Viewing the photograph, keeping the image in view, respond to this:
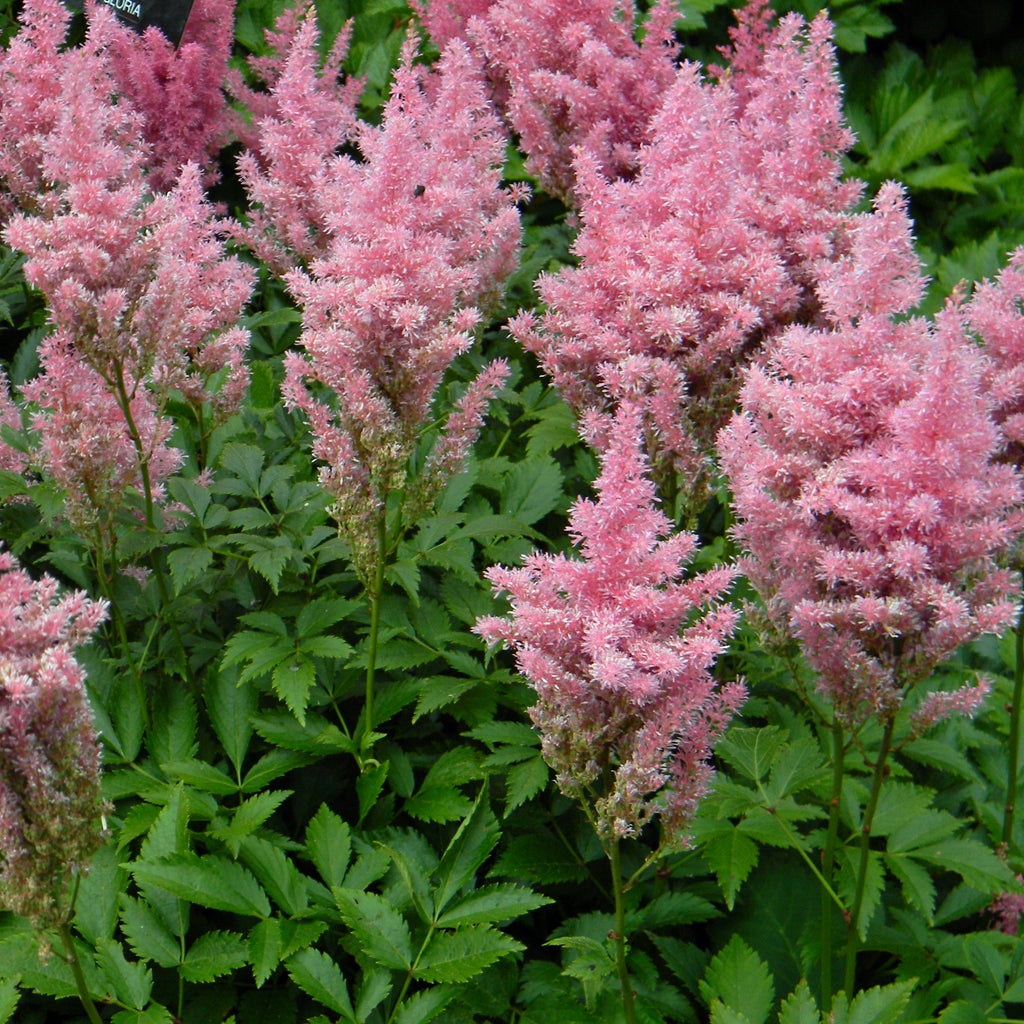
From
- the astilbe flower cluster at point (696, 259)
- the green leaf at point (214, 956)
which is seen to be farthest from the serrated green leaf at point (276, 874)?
the astilbe flower cluster at point (696, 259)

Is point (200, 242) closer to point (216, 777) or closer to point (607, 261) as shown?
point (607, 261)

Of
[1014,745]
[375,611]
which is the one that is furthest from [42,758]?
[1014,745]

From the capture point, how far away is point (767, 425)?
2021mm

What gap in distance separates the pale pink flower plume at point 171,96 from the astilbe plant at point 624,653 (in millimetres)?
2585

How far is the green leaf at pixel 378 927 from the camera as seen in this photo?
212cm

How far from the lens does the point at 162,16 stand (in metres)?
3.97

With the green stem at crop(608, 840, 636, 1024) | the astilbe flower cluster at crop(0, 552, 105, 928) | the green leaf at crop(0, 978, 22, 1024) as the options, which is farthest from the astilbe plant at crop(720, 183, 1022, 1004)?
the green leaf at crop(0, 978, 22, 1024)

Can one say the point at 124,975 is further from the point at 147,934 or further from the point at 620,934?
the point at 620,934

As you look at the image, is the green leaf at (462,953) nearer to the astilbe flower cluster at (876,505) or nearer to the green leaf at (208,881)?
the green leaf at (208,881)

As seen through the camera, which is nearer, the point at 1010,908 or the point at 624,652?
the point at 624,652

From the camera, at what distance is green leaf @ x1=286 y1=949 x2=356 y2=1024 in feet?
6.87

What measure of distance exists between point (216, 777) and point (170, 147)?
2370 mm

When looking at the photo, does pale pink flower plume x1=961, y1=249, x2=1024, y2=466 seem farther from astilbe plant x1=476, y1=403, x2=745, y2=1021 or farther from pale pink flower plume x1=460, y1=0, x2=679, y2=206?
pale pink flower plume x1=460, y1=0, x2=679, y2=206

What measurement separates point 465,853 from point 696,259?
1364 millimetres
